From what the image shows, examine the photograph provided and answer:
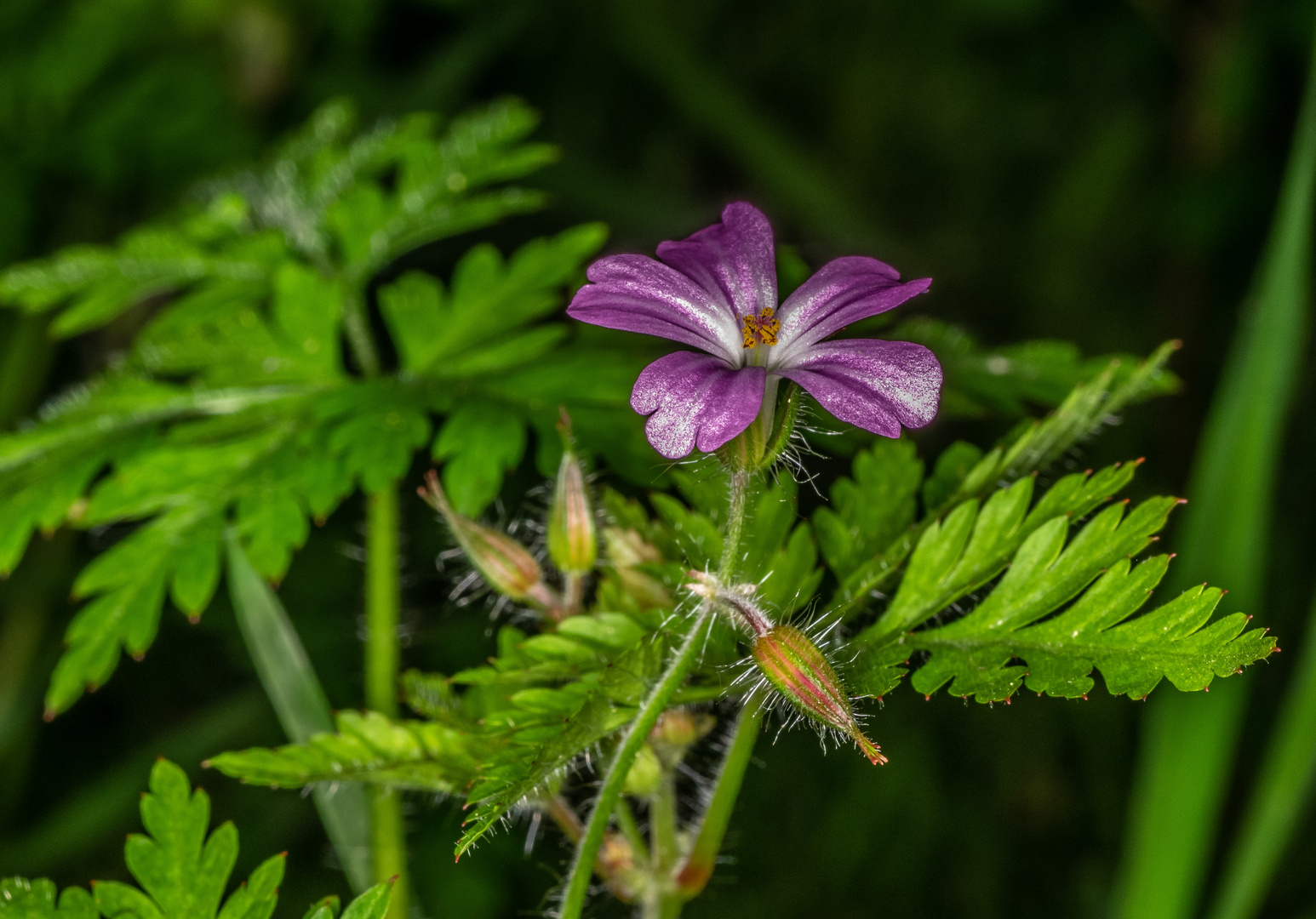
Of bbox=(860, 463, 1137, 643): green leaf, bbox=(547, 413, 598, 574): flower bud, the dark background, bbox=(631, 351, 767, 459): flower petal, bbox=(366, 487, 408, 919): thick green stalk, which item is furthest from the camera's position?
the dark background

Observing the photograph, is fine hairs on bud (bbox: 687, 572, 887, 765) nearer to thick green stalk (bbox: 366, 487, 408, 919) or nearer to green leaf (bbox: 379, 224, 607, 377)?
thick green stalk (bbox: 366, 487, 408, 919)

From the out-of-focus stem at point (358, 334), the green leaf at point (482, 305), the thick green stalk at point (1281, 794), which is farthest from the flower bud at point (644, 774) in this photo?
the thick green stalk at point (1281, 794)

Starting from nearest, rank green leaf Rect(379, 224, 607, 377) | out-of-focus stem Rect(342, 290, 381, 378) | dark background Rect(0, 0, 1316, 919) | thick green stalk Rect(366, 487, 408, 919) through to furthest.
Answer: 1. thick green stalk Rect(366, 487, 408, 919)
2. green leaf Rect(379, 224, 607, 377)
3. out-of-focus stem Rect(342, 290, 381, 378)
4. dark background Rect(0, 0, 1316, 919)

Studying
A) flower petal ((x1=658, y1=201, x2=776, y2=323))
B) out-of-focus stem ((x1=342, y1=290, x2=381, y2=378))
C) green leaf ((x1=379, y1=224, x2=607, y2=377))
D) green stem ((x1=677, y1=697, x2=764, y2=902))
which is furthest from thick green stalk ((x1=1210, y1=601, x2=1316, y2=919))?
out-of-focus stem ((x1=342, y1=290, x2=381, y2=378))

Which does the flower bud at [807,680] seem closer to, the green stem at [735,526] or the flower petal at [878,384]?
the green stem at [735,526]

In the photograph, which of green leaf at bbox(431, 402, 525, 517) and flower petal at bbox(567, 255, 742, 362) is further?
green leaf at bbox(431, 402, 525, 517)

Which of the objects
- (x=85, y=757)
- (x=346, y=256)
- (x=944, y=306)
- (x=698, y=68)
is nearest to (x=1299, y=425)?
(x=944, y=306)

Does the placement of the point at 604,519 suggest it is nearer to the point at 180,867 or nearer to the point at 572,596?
the point at 572,596
